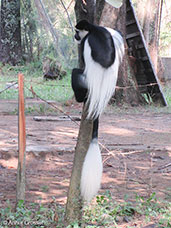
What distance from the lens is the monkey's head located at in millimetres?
2352

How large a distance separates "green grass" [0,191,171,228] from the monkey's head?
1173mm

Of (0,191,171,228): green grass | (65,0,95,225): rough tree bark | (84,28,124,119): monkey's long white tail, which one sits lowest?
(0,191,171,228): green grass

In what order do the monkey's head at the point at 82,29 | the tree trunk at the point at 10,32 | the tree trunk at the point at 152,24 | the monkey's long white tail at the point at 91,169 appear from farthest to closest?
the tree trunk at the point at 10,32 → the tree trunk at the point at 152,24 → the monkey's head at the point at 82,29 → the monkey's long white tail at the point at 91,169

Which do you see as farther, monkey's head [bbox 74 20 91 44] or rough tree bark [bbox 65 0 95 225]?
monkey's head [bbox 74 20 91 44]

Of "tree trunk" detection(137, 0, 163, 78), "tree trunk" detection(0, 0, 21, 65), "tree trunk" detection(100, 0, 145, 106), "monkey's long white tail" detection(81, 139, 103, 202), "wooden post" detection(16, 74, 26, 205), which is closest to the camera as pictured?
"monkey's long white tail" detection(81, 139, 103, 202)

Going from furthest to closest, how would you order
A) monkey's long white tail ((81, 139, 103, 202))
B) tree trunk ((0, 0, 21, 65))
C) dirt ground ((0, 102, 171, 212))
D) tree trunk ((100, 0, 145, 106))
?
tree trunk ((0, 0, 21, 65)) → tree trunk ((100, 0, 145, 106)) → dirt ground ((0, 102, 171, 212)) → monkey's long white tail ((81, 139, 103, 202))

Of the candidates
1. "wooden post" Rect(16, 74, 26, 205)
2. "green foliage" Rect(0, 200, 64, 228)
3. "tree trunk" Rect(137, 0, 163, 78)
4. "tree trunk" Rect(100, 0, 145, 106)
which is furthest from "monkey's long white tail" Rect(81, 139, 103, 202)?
"tree trunk" Rect(137, 0, 163, 78)

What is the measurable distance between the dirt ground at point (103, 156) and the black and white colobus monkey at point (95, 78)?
0.15m

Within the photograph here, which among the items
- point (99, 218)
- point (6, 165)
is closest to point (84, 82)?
point (99, 218)

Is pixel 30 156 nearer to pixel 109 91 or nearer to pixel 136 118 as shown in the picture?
pixel 109 91

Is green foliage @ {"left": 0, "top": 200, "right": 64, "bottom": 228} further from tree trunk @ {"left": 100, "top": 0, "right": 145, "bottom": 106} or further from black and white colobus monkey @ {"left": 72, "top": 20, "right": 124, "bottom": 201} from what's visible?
tree trunk @ {"left": 100, "top": 0, "right": 145, "bottom": 106}

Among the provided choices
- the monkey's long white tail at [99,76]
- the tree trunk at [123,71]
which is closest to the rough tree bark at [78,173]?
the monkey's long white tail at [99,76]

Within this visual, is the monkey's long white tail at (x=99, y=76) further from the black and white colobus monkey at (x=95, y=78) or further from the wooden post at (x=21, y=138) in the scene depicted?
the wooden post at (x=21, y=138)

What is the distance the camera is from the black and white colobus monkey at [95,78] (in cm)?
219
